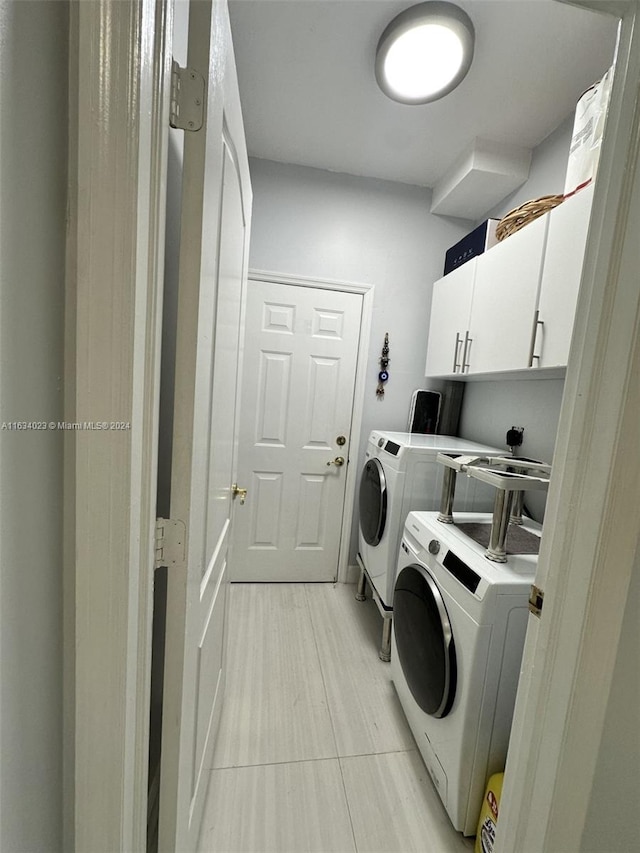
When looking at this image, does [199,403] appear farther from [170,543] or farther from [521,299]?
[521,299]

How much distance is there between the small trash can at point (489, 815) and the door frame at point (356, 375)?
150 centimetres

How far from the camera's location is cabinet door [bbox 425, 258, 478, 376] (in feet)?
6.34

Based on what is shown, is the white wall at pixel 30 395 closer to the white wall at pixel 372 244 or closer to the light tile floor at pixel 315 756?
the light tile floor at pixel 315 756

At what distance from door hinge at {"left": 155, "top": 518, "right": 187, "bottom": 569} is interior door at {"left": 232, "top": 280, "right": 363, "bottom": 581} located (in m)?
1.67

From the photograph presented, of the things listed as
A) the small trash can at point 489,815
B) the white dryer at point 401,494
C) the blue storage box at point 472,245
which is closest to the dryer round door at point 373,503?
the white dryer at point 401,494

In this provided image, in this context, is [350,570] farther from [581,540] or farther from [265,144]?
[265,144]

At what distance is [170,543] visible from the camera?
2.15ft

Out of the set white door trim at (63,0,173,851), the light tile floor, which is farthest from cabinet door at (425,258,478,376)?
white door trim at (63,0,173,851)

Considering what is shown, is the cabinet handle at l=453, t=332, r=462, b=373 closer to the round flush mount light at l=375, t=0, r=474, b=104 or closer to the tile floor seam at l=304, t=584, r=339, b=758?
the round flush mount light at l=375, t=0, r=474, b=104

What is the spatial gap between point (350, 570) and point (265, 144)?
2765mm

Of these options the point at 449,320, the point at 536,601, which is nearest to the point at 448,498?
the point at 536,601

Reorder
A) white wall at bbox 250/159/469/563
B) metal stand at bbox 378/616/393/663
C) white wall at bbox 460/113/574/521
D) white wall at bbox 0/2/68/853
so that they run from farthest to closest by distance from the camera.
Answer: white wall at bbox 250/159/469/563 → metal stand at bbox 378/616/393/663 → white wall at bbox 460/113/574/521 → white wall at bbox 0/2/68/853

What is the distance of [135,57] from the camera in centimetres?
46

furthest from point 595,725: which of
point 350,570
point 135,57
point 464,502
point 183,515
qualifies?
point 350,570
